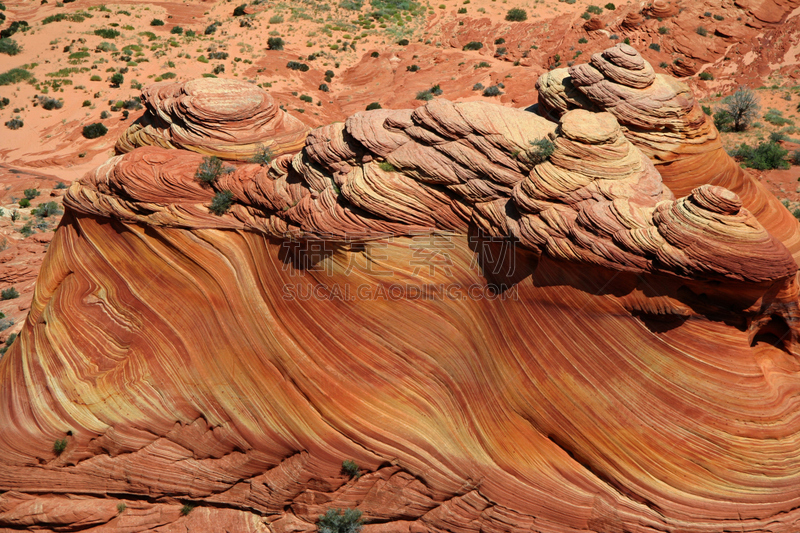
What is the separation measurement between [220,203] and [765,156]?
26426 mm

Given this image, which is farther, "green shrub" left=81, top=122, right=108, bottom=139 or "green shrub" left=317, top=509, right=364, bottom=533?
"green shrub" left=81, top=122, right=108, bottom=139

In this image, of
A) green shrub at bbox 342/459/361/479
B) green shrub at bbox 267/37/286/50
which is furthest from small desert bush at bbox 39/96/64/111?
green shrub at bbox 342/459/361/479

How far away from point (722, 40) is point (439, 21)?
1113 inches

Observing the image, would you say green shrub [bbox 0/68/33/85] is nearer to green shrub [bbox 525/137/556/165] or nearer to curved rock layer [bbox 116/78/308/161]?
curved rock layer [bbox 116/78/308/161]

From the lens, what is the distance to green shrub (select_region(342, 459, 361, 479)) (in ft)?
42.7

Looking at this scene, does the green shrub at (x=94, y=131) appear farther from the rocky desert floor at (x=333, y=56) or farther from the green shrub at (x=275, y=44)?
the green shrub at (x=275, y=44)

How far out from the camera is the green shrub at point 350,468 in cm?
1302

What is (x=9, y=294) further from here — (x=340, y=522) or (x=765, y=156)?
(x=765, y=156)

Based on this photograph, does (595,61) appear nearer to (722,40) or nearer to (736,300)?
(736,300)

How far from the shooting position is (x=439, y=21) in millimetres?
57406

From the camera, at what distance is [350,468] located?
512 inches

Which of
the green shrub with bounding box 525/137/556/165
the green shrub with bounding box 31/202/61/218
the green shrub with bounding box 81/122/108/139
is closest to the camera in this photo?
the green shrub with bounding box 525/137/556/165

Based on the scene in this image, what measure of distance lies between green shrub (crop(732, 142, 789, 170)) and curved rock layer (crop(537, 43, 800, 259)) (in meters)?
12.0

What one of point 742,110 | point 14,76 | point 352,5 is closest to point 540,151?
point 742,110
